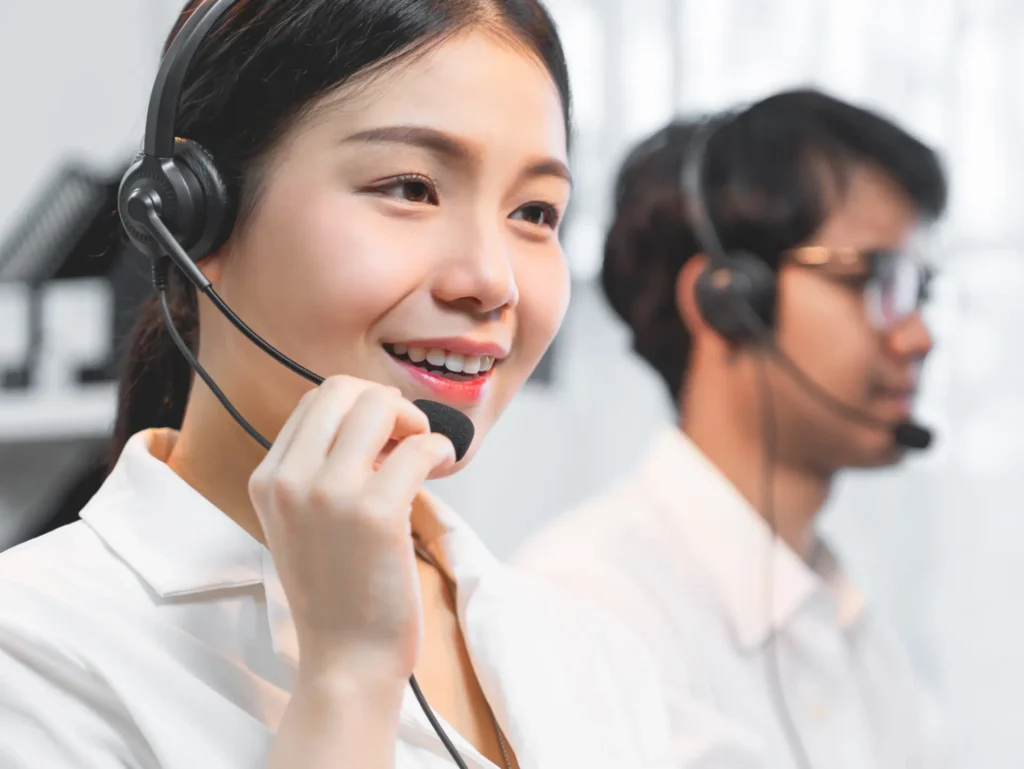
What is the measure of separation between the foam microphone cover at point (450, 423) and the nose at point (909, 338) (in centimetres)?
99

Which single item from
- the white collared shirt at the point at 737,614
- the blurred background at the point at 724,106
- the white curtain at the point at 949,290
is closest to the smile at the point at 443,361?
the white collared shirt at the point at 737,614

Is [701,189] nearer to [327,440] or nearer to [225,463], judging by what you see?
[225,463]

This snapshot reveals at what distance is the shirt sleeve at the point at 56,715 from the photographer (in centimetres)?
66

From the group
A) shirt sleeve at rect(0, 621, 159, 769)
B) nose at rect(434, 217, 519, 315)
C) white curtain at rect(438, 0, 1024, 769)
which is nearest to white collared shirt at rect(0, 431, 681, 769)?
shirt sleeve at rect(0, 621, 159, 769)

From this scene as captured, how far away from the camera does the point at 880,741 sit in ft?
4.81

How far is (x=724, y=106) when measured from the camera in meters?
2.10

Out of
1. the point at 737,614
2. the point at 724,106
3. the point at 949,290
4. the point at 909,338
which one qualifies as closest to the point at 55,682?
the point at 737,614

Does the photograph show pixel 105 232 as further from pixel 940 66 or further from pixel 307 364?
pixel 940 66

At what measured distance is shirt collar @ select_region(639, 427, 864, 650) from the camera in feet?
4.90

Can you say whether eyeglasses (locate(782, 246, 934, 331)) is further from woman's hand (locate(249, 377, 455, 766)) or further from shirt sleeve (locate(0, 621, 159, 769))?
shirt sleeve (locate(0, 621, 159, 769))

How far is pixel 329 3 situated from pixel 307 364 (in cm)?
24

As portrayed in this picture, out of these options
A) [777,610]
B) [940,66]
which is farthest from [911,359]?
[940,66]

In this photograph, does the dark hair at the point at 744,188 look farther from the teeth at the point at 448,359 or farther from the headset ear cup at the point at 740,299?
the teeth at the point at 448,359

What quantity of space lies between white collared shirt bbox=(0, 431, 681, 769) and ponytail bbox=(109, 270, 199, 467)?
82mm
